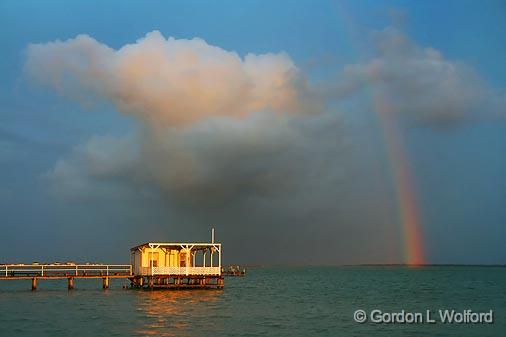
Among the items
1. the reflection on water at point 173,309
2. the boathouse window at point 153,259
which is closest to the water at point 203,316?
the reflection on water at point 173,309

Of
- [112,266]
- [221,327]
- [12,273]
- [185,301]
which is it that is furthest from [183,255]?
[221,327]

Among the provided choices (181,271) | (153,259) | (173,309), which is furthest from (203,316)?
(153,259)

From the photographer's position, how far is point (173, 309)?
1778 inches

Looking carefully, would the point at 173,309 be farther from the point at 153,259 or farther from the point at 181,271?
the point at 153,259

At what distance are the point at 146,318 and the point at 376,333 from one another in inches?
596

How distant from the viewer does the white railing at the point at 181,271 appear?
2392 inches

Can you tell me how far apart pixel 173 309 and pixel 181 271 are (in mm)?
15708

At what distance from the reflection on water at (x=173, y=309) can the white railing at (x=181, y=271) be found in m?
2.02

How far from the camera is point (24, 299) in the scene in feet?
186

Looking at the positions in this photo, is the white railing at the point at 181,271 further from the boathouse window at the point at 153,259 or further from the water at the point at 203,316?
the water at the point at 203,316

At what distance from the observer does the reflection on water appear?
3488 centimetres

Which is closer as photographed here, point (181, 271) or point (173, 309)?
point (173, 309)

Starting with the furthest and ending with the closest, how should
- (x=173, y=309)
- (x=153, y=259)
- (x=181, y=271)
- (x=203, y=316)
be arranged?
(x=153, y=259)
(x=181, y=271)
(x=173, y=309)
(x=203, y=316)

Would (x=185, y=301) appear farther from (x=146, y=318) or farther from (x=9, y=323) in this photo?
(x=9, y=323)
